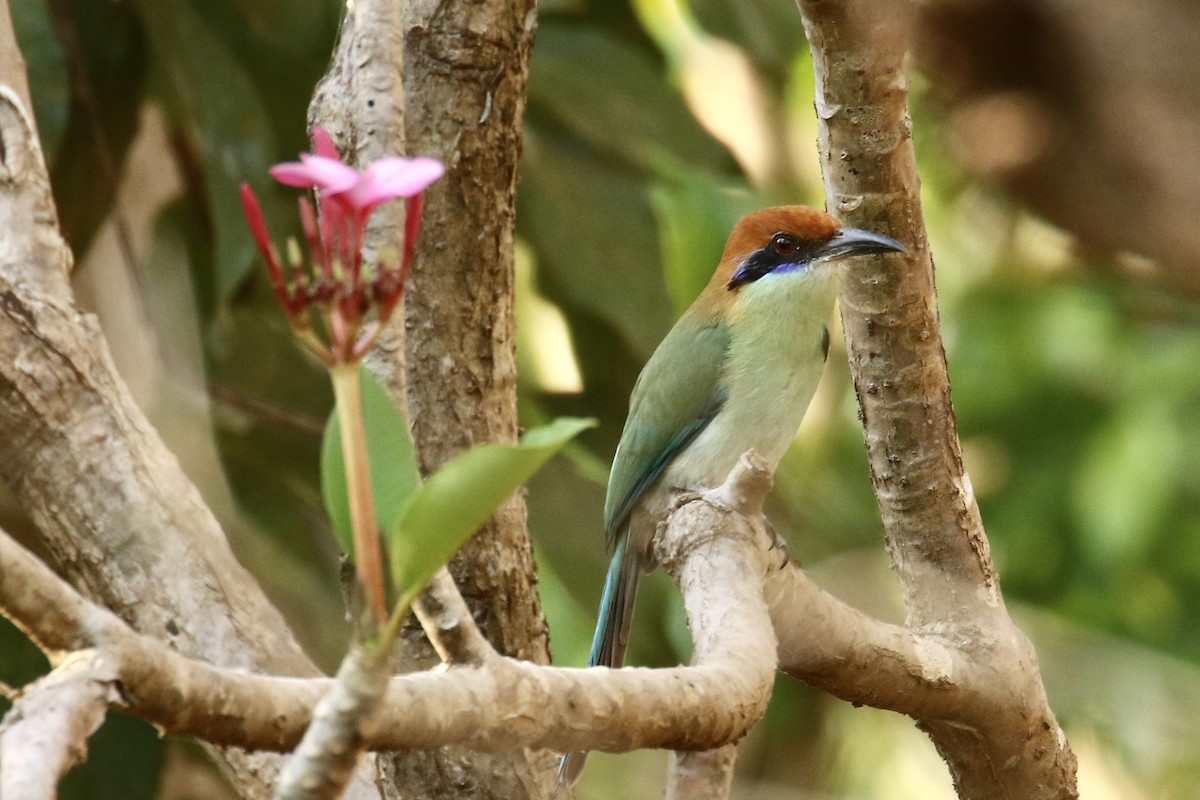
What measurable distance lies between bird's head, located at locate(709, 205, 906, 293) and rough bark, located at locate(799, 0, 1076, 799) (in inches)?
8.5

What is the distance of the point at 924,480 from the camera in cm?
234

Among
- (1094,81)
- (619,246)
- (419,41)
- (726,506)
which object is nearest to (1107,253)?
(1094,81)

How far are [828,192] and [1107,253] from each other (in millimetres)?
1823

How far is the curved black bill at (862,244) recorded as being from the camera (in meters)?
2.24

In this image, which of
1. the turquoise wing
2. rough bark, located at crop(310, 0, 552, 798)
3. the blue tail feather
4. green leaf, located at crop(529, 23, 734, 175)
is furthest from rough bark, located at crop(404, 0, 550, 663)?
green leaf, located at crop(529, 23, 734, 175)

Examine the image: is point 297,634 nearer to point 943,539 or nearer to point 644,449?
point 644,449

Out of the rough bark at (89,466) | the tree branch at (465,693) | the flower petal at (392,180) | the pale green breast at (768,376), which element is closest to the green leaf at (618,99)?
the pale green breast at (768,376)

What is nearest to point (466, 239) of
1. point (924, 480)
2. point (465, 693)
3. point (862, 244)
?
point (862, 244)

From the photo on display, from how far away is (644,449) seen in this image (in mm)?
2883

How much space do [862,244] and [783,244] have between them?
643 millimetres

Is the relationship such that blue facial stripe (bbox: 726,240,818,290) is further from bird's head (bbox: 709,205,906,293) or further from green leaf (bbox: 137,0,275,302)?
green leaf (bbox: 137,0,275,302)

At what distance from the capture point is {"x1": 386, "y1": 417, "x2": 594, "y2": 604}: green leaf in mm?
896

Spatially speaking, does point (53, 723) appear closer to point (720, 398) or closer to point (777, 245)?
point (720, 398)

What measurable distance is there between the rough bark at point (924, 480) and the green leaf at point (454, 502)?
1278mm
